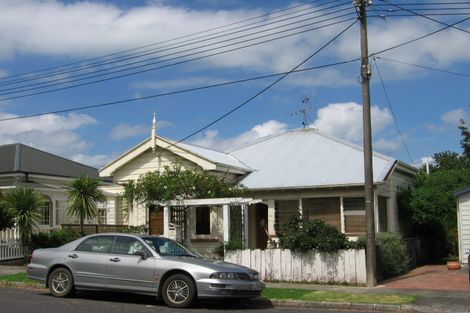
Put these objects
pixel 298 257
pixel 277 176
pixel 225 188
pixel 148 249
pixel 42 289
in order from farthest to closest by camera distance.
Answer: pixel 277 176, pixel 225 188, pixel 298 257, pixel 42 289, pixel 148 249

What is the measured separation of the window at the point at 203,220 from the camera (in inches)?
827

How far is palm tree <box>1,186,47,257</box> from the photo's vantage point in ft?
66.5

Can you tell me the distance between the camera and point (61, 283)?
1287cm

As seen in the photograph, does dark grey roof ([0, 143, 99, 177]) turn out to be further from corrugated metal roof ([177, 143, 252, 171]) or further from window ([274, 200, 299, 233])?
window ([274, 200, 299, 233])

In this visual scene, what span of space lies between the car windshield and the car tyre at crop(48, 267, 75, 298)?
6.05 ft

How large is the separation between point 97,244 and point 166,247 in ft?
4.83

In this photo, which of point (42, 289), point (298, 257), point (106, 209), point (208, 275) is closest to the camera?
point (208, 275)

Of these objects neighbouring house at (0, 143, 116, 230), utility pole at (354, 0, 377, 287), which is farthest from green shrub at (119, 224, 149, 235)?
utility pole at (354, 0, 377, 287)

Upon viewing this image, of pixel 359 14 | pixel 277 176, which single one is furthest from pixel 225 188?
pixel 359 14

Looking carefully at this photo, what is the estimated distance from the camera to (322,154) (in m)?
22.3

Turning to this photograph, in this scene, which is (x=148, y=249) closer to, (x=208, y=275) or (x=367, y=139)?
(x=208, y=275)

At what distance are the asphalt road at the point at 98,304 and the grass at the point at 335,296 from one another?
0.72m

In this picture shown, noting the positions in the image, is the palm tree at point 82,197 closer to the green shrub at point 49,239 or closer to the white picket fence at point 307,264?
the green shrub at point 49,239

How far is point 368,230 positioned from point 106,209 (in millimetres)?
13159
